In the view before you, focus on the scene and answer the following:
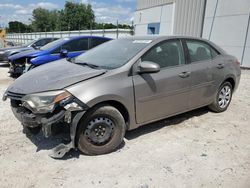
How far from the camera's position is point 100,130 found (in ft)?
10.2

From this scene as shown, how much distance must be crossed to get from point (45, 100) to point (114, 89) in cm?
87

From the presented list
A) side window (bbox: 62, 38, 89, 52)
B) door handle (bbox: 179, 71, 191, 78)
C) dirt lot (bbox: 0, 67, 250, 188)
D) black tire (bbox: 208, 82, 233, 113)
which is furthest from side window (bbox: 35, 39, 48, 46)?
door handle (bbox: 179, 71, 191, 78)

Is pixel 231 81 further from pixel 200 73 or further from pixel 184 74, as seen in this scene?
pixel 184 74

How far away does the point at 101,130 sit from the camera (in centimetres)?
312

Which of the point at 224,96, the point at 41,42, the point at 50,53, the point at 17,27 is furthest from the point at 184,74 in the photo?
the point at 17,27

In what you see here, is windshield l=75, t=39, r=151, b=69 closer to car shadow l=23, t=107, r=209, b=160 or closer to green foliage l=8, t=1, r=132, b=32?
car shadow l=23, t=107, r=209, b=160

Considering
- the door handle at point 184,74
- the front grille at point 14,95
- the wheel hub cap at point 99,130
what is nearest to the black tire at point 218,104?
the door handle at point 184,74

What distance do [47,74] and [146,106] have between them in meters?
1.50

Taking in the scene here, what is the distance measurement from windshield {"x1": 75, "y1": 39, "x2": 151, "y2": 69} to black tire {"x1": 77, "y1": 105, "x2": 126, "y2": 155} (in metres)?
0.70

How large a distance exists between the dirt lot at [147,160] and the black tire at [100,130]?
0.43 ft

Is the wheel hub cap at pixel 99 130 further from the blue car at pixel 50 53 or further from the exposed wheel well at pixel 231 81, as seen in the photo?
the blue car at pixel 50 53

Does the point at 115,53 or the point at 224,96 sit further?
the point at 224,96

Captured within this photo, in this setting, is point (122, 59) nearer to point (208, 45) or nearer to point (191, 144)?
point (191, 144)

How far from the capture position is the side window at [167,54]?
3571 millimetres
